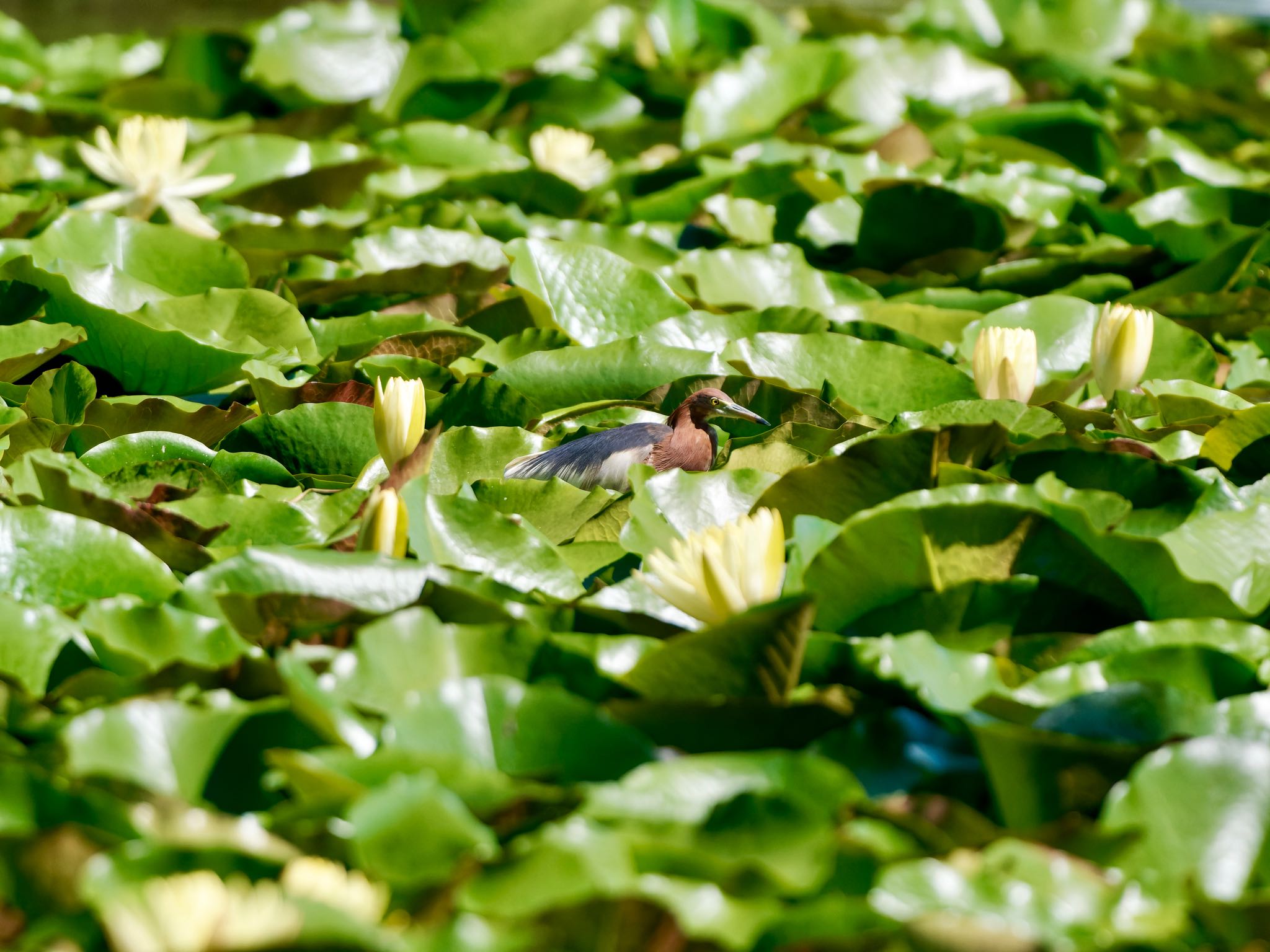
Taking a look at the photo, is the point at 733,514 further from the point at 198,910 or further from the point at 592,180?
the point at 592,180

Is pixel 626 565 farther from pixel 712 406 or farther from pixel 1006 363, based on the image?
pixel 1006 363

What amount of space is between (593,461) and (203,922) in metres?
0.67

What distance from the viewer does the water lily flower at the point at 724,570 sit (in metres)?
0.92

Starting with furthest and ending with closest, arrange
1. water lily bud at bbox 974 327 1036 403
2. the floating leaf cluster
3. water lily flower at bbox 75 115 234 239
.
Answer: water lily flower at bbox 75 115 234 239 → water lily bud at bbox 974 327 1036 403 → the floating leaf cluster

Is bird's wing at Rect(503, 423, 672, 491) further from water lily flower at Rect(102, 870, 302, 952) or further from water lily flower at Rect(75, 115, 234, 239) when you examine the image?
water lily flower at Rect(75, 115, 234, 239)

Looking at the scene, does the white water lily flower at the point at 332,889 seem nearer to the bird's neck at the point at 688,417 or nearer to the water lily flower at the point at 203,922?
the water lily flower at the point at 203,922

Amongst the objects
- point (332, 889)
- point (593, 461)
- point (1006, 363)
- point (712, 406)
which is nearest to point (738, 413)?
point (712, 406)

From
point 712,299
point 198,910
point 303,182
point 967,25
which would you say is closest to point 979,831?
point 198,910

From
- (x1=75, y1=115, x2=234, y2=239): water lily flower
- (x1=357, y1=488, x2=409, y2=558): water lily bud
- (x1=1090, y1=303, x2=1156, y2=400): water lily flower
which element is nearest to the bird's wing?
(x1=357, y1=488, x2=409, y2=558): water lily bud

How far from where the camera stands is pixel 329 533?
3.70 ft

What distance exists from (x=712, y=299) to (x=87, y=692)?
Answer: 1078 mm

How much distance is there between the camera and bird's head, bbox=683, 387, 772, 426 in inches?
49.8

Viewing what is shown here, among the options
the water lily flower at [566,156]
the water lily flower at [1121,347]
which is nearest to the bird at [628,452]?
the water lily flower at [1121,347]

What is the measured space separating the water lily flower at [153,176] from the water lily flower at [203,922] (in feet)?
4.70
